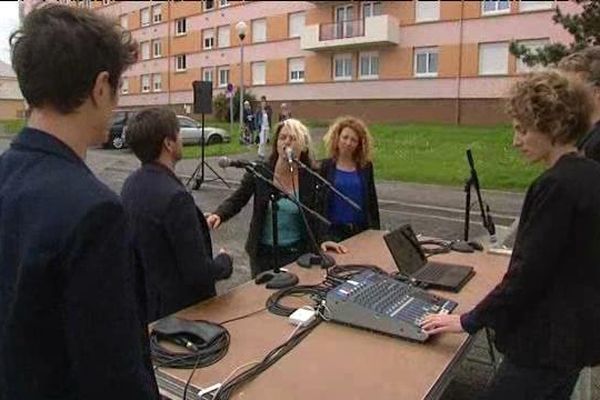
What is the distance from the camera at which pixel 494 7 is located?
82.2 feet

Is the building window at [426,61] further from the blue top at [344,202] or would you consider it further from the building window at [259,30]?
the blue top at [344,202]

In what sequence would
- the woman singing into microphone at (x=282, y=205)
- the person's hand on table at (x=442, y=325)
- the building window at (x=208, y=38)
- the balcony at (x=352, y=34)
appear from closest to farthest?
the person's hand on table at (x=442, y=325)
the woman singing into microphone at (x=282, y=205)
the balcony at (x=352, y=34)
the building window at (x=208, y=38)

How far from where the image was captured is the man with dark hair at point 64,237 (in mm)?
1002

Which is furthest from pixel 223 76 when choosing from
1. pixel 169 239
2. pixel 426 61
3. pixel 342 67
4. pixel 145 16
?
pixel 169 239

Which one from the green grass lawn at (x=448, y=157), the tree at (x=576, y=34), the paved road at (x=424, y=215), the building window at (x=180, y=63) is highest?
the building window at (x=180, y=63)

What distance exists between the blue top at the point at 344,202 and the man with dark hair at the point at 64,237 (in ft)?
8.99

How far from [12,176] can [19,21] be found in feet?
1.01

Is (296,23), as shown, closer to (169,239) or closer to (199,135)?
(199,135)

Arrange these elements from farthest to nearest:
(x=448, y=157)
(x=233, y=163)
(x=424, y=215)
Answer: (x=448, y=157), (x=424, y=215), (x=233, y=163)

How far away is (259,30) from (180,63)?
7645 millimetres

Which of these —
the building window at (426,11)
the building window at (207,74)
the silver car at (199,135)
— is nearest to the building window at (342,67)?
the building window at (426,11)

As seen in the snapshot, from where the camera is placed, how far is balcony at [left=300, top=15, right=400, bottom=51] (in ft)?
88.9

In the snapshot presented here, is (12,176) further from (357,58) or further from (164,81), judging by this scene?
(164,81)

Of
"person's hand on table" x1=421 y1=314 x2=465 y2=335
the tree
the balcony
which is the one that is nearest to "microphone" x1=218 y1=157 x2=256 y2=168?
"person's hand on table" x1=421 y1=314 x2=465 y2=335
